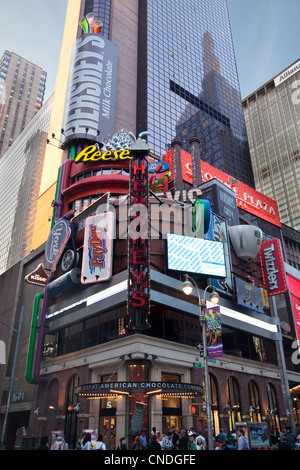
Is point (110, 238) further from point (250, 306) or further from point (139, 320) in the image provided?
point (250, 306)

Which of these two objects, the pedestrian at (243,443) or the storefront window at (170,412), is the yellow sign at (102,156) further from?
the pedestrian at (243,443)


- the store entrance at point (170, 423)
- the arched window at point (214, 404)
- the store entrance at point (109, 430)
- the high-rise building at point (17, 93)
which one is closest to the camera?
the store entrance at point (109, 430)

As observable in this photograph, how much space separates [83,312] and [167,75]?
3200 inches

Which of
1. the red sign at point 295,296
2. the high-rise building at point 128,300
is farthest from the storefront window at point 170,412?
the red sign at point 295,296

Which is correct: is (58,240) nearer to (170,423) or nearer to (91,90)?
(170,423)

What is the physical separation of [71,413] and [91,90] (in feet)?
165

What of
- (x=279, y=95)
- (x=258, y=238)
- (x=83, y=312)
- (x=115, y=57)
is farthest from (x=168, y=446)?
(x=279, y=95)

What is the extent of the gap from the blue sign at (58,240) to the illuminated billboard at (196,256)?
A: 36.1ft

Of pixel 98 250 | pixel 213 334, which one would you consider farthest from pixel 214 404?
pixel 98 250

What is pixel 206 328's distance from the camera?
825 inches

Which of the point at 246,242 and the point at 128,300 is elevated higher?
the point at 246,242

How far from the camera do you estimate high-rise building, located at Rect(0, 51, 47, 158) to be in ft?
534

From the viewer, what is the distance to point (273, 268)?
45.9 m

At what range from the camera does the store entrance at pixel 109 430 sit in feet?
92.4
